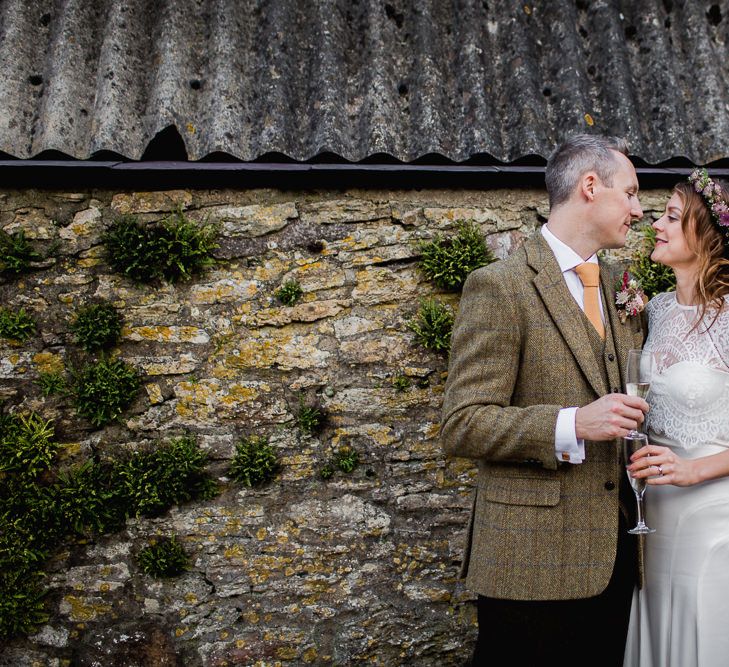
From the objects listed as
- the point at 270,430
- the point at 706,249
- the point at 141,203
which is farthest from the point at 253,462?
the point at 706,249

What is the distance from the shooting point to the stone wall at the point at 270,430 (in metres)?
3.26

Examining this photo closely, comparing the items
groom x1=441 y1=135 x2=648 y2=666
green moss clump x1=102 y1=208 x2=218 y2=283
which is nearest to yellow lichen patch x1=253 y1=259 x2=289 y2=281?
green moss clump x1=102 y1=208 x2=218 y2=283

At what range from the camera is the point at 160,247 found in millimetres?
3295

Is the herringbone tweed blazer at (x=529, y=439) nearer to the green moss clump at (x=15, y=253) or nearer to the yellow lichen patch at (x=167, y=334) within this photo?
the yellow lichen patch at (x=167, y=334)

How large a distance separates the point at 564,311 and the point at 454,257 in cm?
99

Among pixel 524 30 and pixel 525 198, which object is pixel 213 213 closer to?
pixel 525 198

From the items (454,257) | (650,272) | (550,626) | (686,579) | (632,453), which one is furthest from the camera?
(650,272)

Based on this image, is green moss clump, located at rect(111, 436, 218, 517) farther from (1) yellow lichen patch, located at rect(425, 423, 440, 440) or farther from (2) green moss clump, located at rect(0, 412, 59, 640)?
(1) yellow lichen patch, located at rect(425, 423, 440, 440)

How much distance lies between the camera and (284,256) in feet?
11.1

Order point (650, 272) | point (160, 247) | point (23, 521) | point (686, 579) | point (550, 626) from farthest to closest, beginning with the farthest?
point (650, 272), point (160, 247), point (23, 521), point (686, 579), point (550, 626)

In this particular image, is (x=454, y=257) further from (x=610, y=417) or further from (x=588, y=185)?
(x=610, y=417)

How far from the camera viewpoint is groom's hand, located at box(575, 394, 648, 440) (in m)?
2.20

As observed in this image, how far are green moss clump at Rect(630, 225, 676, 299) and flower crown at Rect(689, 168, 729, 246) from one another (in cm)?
77

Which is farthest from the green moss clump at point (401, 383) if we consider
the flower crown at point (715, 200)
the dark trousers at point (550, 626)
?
the flower crown at point (715, 200)
